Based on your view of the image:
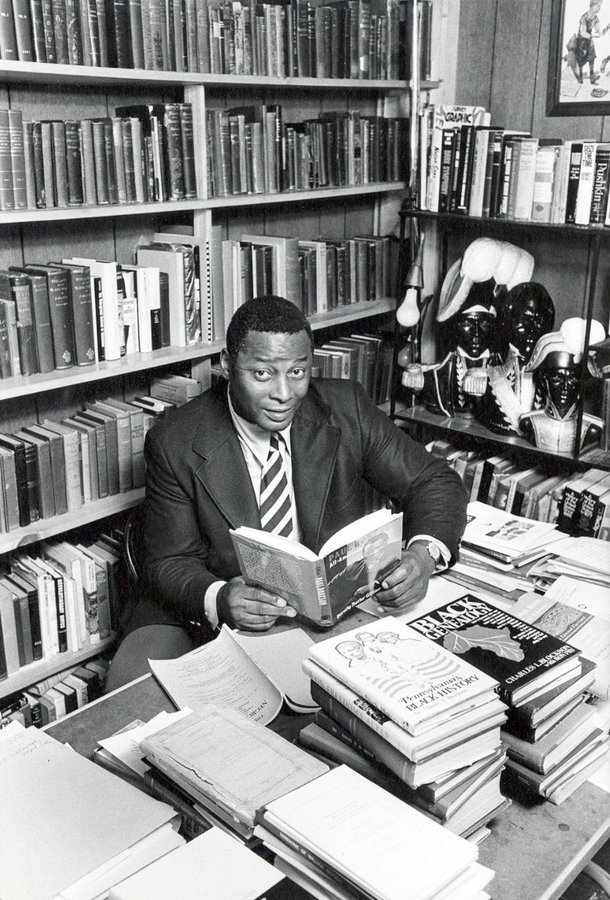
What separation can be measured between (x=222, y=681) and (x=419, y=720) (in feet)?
1.62

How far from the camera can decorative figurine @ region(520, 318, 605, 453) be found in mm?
2885

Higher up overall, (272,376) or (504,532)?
(272,376)

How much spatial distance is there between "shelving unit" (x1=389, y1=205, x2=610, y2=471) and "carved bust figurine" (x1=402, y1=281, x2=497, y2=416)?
0.06 meters

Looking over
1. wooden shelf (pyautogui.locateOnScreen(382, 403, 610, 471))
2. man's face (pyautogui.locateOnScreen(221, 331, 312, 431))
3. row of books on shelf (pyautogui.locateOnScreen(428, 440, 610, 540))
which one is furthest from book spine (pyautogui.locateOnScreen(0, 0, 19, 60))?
row of books on shelf (pyautogui.locateOnScreen(428, 440, 610, 540))

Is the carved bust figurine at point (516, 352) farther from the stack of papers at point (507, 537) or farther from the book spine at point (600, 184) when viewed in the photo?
the stack of papers at point (507, 537)

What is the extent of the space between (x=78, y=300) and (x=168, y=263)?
1.18 feet

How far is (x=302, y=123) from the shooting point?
2.97 m

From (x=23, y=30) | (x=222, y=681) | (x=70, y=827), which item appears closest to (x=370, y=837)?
(x=70, y=827)

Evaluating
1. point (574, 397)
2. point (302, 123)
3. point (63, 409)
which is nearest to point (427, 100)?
point (302, 123)

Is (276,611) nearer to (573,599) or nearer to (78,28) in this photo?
(573,599)

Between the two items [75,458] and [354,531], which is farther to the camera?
[75,458]

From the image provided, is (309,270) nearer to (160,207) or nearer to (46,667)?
(160,207)

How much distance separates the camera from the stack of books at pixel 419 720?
46.1 inches

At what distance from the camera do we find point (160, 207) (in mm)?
2518
